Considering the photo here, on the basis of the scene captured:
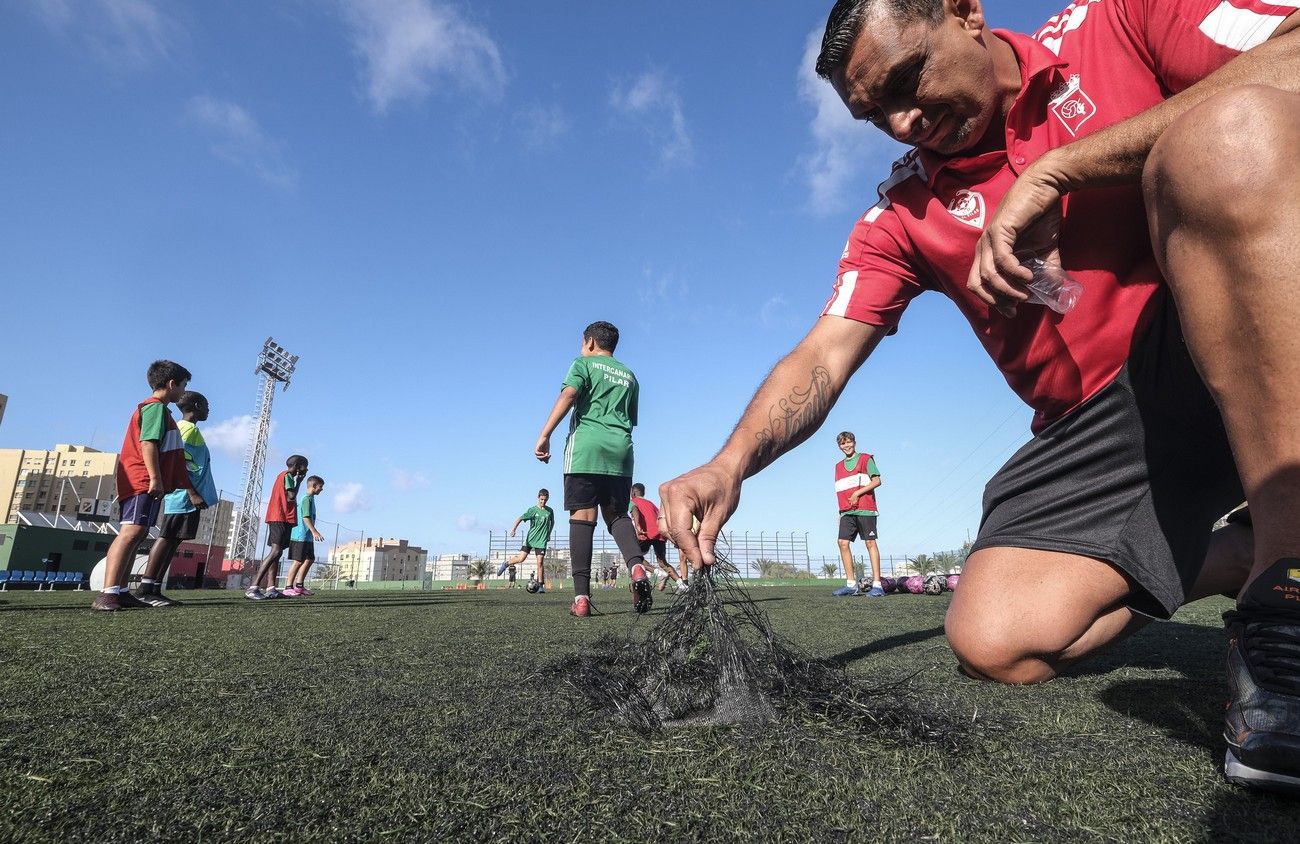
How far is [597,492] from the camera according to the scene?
5.30 m

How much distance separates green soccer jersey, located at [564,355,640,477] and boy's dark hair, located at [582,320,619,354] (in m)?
0.18

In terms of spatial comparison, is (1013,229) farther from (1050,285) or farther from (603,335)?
(603,335)

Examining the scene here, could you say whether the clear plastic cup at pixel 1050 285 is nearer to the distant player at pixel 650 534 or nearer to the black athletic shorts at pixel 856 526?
the black athletic shorts at pixel 856 526

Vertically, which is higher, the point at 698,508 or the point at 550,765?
the point at 698,508

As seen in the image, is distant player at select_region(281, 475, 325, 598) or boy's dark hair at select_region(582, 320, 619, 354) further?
distant player at select_region(281, 475, 325, 598)

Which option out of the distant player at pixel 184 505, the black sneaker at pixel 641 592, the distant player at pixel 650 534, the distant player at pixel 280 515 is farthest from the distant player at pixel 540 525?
the black sneaker at pixel 641 592

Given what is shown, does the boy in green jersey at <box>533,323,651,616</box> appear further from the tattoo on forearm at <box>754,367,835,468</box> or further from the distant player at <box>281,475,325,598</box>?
the distant player at <box>281,475,325,598</box>

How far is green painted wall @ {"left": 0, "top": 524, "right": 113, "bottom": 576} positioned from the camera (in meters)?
15.4

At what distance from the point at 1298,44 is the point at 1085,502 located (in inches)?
46.0

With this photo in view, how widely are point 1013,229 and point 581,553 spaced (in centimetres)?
410

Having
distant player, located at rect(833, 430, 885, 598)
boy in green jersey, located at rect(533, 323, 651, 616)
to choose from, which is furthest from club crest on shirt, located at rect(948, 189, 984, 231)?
distant player, located at rect(833, 430, 885, 598)

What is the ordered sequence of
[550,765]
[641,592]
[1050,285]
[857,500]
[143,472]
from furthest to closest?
[857,500] → [143,472] → [641,592] → [1050,285] → [550,765]

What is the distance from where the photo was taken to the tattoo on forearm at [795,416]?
1816 mm

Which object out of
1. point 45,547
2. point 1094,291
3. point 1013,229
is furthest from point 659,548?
point 45,547
